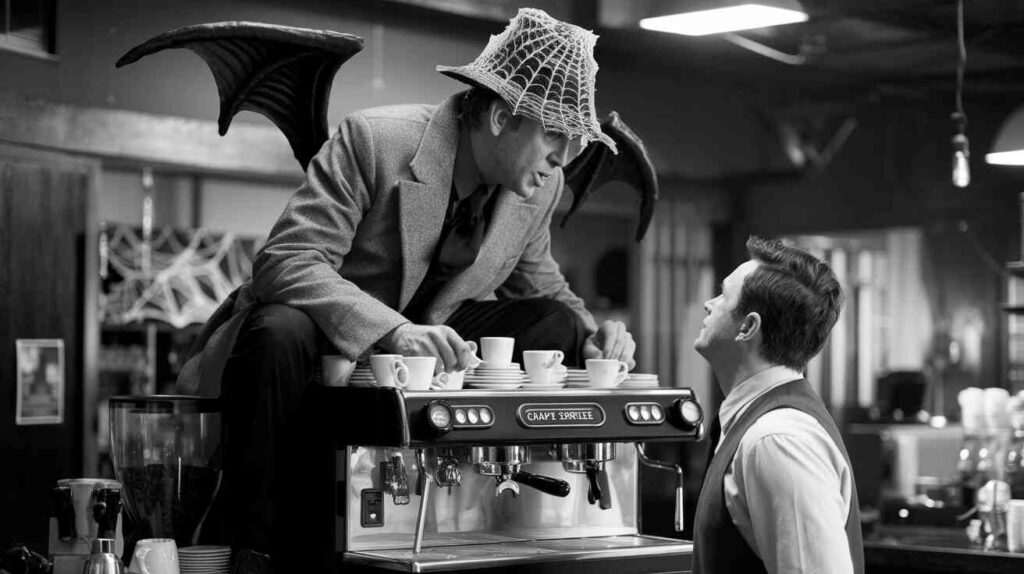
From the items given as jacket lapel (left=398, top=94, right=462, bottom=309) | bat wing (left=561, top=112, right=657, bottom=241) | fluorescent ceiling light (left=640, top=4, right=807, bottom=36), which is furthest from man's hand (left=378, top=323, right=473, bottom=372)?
fluorescent ceiling light (left=640, top=4, right=807, bottom=36)

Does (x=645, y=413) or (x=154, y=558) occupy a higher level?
(x=645, y=413)

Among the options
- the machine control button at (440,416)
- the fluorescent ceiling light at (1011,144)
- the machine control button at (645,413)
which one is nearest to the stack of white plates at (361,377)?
the machine control button at (440,416)

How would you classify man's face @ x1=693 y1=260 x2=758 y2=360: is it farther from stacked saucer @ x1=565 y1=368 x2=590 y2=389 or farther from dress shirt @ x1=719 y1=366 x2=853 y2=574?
stacked saucer @ x1=565 y1=368 x2=590 y2=389

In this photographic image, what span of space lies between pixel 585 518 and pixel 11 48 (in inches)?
118

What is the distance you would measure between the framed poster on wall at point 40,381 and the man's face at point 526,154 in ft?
8.60

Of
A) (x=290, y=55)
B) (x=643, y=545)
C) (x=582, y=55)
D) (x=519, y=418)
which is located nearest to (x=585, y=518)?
(x=643, y=545)

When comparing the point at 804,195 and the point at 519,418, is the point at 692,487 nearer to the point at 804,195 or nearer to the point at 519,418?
the point at 804,195

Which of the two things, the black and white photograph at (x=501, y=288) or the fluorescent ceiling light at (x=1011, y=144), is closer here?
the black and white photograph at (x=501, y=288)

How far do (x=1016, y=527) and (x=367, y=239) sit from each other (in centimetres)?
230

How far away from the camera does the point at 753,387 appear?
2.40m

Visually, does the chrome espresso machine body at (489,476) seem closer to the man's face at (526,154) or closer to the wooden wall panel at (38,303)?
the man's face at (526,154)

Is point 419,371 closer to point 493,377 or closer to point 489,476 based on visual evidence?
point 493,377

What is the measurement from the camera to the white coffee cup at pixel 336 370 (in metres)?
2.55

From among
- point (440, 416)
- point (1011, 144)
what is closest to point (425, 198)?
point (440, 416)
